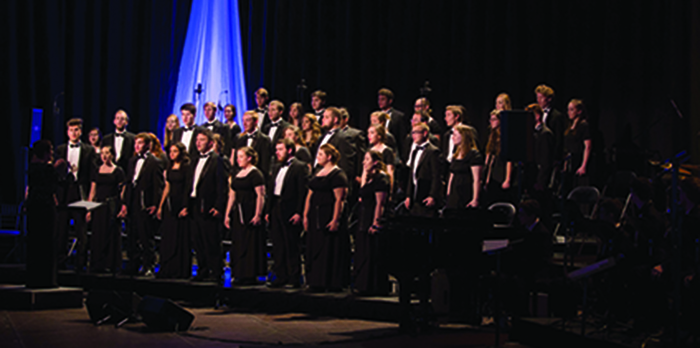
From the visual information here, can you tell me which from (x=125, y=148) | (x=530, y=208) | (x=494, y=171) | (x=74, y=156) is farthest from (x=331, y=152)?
(x=74, y=156)

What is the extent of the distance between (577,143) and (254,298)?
12.4 ft

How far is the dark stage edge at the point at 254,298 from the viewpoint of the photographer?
680cm

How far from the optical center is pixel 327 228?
7.22m

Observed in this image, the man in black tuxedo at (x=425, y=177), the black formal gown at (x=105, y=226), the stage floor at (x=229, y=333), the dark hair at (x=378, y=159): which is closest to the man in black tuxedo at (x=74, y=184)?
the black formal gown at (x=105, y=226)

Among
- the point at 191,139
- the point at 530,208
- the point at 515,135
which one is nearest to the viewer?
the point at 515,135

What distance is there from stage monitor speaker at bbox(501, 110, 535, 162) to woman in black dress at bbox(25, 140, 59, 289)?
418cm

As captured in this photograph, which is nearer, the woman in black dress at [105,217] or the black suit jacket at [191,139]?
the woman in black dress at [105,217]

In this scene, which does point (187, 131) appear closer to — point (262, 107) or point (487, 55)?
point (262, 107)

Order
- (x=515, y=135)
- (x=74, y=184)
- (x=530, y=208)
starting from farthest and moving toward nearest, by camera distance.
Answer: (x=74, y=184) < (x=530, y=208) < (x=515, y=135)

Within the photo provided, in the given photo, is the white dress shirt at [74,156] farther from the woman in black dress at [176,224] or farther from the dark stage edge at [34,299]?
the dark stage edge at [34,299]

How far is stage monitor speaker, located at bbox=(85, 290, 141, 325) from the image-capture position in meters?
6.36

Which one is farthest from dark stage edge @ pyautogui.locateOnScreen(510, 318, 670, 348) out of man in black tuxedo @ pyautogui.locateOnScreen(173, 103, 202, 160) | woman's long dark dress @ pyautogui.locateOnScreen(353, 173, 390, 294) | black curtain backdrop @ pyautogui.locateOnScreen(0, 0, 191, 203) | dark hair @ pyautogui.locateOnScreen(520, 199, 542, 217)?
black curtain backdrop @ pyautogui.locateOnScreen(0, 0, 191, 203)

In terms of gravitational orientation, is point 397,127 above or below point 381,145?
above

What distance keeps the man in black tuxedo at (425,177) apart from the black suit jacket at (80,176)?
12.7 ft
